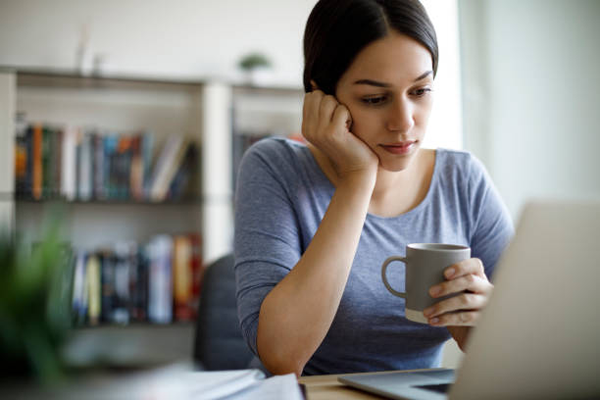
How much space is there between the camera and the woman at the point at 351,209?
2.79 feet

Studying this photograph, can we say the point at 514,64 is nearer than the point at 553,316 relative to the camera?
No

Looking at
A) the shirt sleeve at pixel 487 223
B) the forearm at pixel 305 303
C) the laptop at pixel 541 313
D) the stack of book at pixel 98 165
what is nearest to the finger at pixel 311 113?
the forearm at pixel 305 303

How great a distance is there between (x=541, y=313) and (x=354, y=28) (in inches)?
26.5

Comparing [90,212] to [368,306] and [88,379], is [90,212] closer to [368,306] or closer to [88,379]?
[368,306]

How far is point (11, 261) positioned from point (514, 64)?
6.51 ft

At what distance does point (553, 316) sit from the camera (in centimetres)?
44

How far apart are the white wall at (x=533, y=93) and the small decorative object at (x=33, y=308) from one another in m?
1.70

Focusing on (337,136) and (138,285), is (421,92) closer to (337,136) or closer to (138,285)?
(337,136)

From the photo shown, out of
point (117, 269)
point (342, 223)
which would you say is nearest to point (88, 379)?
point (342, 223)

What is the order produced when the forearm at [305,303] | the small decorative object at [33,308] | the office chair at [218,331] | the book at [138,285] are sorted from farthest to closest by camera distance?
the book at [138,285] < the office chair at [218,331] < the forearm at [305,303] < the small decorative object at [33,308]

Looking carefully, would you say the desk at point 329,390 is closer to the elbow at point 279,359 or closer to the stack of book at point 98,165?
the elbow at point 279,359

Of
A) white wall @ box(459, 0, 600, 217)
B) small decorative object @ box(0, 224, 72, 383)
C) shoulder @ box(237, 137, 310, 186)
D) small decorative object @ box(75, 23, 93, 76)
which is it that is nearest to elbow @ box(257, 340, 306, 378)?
shoulder @ box(237, 137, 310, 186)

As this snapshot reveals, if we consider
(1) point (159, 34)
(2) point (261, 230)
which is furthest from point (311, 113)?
(1) point (159, 34)

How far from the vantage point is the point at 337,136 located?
982mm
